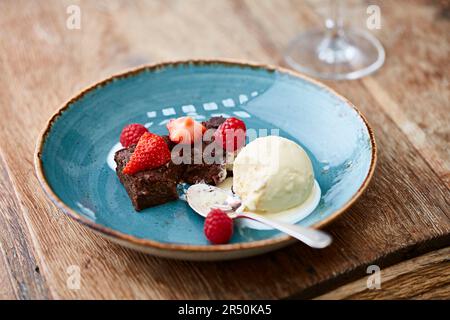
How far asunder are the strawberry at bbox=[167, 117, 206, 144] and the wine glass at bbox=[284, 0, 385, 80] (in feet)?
2.40

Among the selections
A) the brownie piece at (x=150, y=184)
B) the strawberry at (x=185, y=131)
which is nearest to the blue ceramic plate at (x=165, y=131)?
the brownie piece at (x=150, y=184)

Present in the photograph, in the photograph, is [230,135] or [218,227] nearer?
[218,227]

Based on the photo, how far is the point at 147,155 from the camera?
1.59m

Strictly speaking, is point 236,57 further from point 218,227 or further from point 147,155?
point 218,227

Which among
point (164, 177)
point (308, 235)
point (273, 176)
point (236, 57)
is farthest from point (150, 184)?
point (236, 57)

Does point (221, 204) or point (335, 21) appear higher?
point (335, 21)

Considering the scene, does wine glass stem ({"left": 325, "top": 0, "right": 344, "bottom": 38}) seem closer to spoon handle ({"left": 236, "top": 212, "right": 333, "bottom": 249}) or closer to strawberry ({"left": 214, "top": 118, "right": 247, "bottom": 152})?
strawberry ({"left": 214, "top": 118, "right": 247, "bottom": 152})

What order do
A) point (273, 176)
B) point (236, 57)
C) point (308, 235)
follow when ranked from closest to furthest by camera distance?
point (308, 235)
point (273, 176)
point (236, 57)

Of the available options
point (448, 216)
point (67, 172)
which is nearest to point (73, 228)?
point (67, 172)

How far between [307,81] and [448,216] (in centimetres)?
58

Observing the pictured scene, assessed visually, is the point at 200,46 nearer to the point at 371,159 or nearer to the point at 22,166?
the point at 22,166

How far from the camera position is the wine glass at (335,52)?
2281 mm

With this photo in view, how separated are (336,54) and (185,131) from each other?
953 mm

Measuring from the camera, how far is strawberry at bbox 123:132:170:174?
1.58 metres
